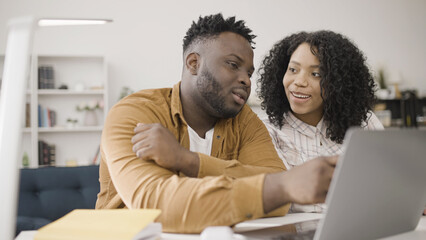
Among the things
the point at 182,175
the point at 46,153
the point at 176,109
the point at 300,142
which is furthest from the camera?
the point at 46,153

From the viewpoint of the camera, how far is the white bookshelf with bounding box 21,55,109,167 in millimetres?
4562

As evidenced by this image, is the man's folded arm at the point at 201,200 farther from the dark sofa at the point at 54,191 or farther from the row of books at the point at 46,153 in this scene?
the row of books at the point at 46,153

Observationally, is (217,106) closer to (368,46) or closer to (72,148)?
(72,148)

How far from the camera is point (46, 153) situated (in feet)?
14.6

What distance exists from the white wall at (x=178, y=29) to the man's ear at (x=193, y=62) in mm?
3626

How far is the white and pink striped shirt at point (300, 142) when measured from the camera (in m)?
1.66

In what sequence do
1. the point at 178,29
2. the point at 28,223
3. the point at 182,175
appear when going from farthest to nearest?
1. the point at 178,29
2. the point at 28,223
3. the point at 182,175

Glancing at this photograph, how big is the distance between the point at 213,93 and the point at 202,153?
0.27 meters

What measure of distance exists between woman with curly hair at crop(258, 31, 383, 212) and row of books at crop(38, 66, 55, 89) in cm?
342

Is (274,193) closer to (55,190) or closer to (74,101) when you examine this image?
(55,190)

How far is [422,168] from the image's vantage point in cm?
78

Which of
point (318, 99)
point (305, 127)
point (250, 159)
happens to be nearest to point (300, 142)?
point (305, 127)

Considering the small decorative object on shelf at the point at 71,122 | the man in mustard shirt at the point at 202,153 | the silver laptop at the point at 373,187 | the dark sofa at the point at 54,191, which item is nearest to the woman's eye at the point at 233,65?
the man in mustard shirt at the point at 202,153

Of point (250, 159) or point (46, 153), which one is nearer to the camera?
point (250, 159)
